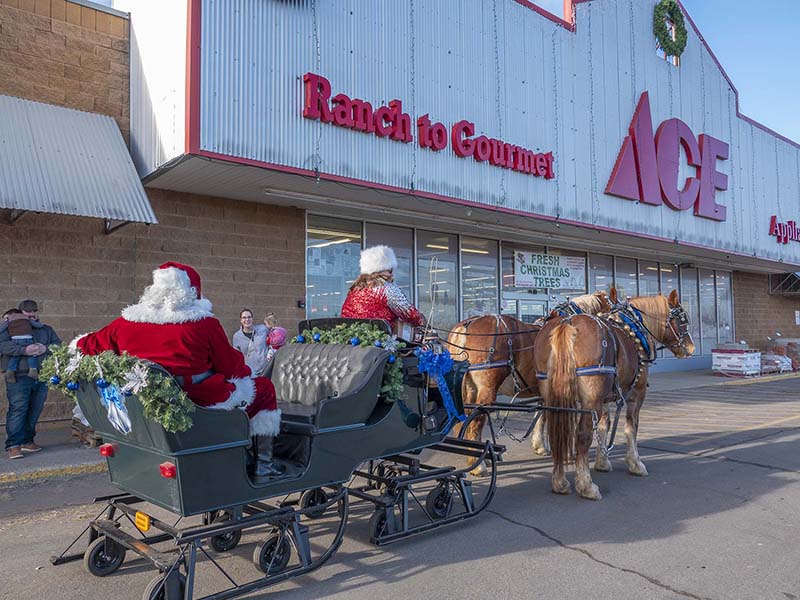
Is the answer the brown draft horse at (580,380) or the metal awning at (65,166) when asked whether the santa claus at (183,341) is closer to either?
the brown draft horse at (580,380)

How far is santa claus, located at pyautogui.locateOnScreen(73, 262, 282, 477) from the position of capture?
11.8ft

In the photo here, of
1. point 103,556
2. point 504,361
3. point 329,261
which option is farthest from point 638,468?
point 329,261

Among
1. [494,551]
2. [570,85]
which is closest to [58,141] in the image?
[494,551]

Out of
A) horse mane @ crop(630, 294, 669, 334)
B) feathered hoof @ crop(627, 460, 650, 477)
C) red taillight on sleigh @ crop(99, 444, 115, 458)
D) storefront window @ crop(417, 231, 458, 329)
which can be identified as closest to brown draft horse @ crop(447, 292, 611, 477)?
feathered hoof @ crop(627, 460, 650, 477)

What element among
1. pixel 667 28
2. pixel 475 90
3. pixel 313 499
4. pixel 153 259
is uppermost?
pixel 667 28

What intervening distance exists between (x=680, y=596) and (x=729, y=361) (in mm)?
17157

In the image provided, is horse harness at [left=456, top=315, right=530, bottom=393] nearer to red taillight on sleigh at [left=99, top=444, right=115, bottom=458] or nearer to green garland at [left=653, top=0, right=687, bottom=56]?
red taillight on sleigh at [left=99, top=444, right=115, bottom=458]

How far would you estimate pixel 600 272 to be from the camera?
18.4 metres

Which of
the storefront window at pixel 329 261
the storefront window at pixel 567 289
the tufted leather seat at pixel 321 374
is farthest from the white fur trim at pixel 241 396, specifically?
the storefront window at pixel 567 289

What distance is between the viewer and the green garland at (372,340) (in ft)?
15.1

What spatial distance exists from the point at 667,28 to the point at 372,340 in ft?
56.0

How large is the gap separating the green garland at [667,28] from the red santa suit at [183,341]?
57.7 ft

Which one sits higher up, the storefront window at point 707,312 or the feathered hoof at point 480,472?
the storefront window at point 707,312

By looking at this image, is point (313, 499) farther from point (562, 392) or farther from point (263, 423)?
point (562, 392)
